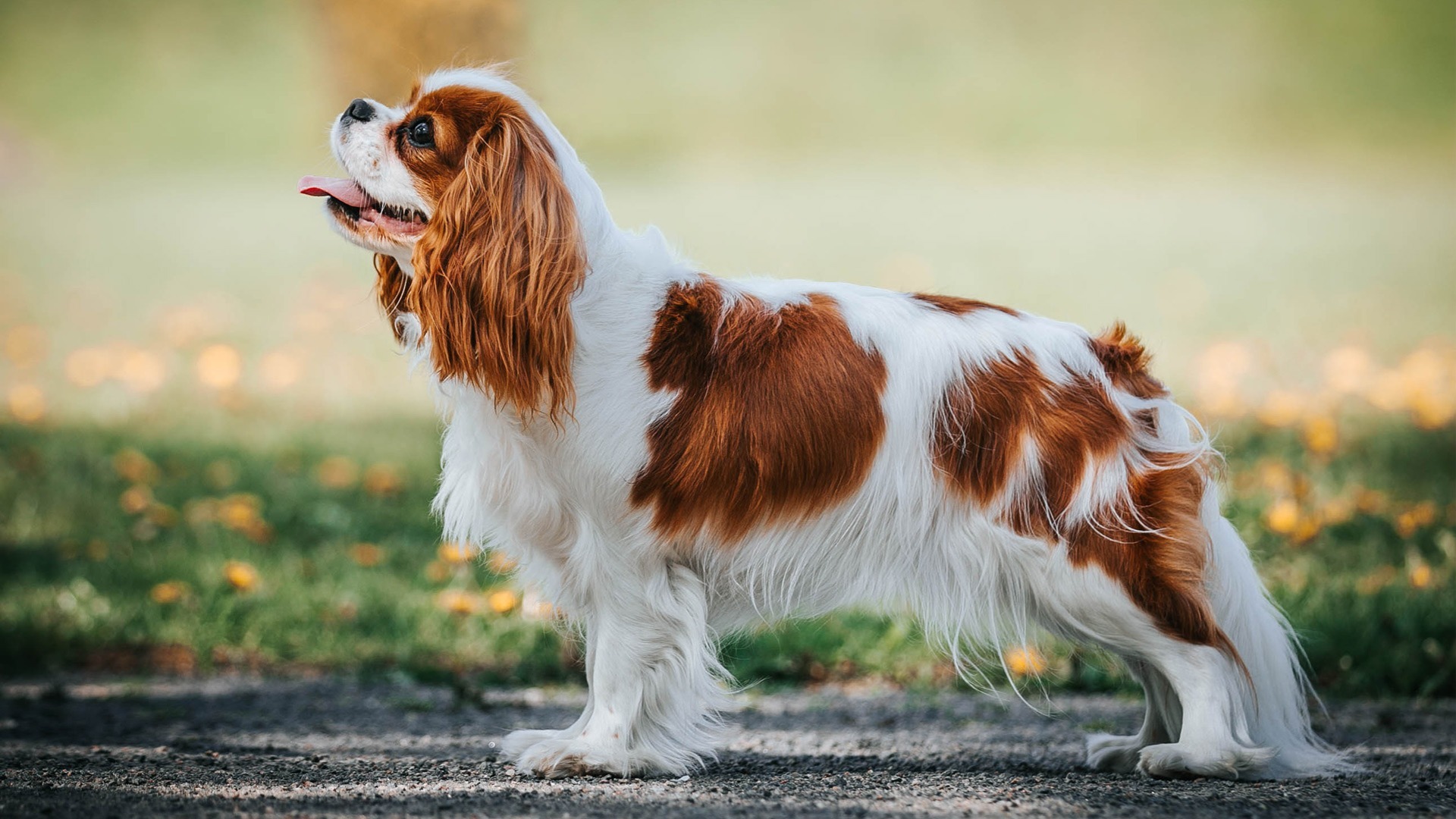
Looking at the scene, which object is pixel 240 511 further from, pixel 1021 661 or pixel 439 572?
pixel 1021 661

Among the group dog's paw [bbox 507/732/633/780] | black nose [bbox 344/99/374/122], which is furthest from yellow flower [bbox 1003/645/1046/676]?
black nose [bbox 344/99/374/122]

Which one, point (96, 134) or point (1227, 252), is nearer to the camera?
point (1227, 252)

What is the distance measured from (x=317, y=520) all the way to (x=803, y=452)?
3.75 m

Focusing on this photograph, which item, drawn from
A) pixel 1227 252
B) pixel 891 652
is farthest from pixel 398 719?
pixel 1227 252

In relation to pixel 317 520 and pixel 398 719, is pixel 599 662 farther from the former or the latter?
pixel 317 520

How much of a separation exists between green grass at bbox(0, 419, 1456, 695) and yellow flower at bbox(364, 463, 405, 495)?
28 mm

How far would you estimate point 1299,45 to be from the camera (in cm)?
1631

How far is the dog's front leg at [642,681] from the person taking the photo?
3.56m

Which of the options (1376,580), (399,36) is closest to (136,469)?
(1376,580)

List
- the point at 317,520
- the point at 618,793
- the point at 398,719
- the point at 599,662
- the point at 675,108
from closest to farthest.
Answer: the point at 618,793
the point at 599,662
the point at 398,719
the point at 317,520
the point at 675,108

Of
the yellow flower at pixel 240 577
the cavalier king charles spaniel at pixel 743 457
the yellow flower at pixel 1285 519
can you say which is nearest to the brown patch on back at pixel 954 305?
the cavalier king charles spaniel at pixel 743 457

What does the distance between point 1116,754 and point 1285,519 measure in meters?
1.76

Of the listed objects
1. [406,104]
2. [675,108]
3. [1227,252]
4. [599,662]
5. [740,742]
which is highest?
[675,108]

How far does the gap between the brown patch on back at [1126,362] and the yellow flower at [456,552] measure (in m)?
1.83
